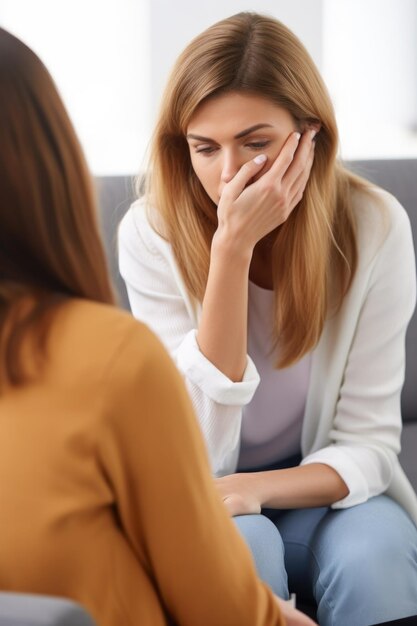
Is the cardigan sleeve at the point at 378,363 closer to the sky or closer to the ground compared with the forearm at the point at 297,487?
closer to the sky

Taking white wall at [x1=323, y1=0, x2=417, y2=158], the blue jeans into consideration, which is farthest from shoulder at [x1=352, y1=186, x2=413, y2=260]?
white wall at [x1=323, y1=0, x2=417, y2=158]

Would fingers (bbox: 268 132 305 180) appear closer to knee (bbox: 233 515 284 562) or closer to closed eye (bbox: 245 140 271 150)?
closed eye (bbox: 245 140 271 150)

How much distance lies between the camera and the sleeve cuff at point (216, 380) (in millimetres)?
1430

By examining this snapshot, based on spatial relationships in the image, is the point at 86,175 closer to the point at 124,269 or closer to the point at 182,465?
the point at 182,465

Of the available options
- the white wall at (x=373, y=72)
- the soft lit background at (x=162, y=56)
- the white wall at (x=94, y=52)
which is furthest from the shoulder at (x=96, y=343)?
the white wall at (x=373, y=72)

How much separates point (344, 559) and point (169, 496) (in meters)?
0.63

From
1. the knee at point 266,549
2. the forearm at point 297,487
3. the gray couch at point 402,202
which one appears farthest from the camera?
the gray couch at point 402,202

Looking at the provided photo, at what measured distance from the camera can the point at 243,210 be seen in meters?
1.46

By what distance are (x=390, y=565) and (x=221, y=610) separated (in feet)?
1.80

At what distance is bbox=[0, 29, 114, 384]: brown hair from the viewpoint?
0.73 metres

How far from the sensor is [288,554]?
1.44m

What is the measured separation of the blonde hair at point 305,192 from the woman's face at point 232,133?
1cm

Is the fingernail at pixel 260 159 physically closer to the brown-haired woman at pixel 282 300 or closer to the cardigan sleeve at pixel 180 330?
the brown-haired woman at pixel 282 300

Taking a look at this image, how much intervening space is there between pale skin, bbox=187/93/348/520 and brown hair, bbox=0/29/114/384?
0.67 metres
